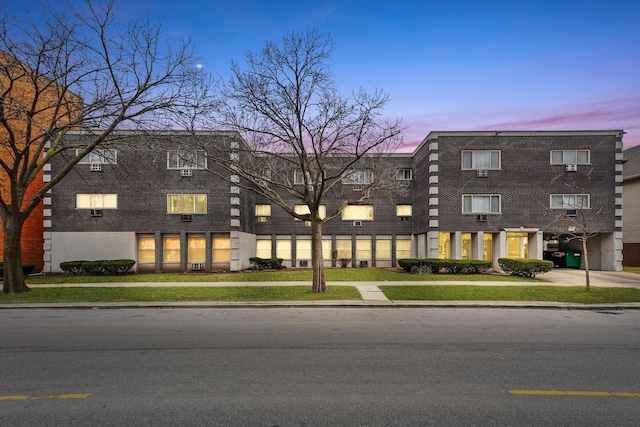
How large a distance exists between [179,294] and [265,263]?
1378 cm

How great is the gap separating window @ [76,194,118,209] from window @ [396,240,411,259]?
855 inches

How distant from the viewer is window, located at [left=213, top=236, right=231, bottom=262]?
92.2ft

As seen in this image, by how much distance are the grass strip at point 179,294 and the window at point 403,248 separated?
1651cm

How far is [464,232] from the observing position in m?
27.1

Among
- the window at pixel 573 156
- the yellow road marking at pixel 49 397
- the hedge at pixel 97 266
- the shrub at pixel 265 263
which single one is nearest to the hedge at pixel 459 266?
the window at pixel 573 156

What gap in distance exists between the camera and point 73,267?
24.7 m

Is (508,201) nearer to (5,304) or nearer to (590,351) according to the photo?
(590,351)

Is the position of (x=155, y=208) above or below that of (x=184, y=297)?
above

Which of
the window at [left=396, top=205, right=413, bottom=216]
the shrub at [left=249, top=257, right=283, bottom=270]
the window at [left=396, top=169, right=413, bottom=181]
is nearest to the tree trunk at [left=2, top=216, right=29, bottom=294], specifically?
the shrub at [left=249, top=257, right=283, bottom=270]

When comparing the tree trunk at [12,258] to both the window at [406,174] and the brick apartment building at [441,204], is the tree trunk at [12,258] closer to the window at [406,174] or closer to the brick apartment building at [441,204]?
the brick apartment building at [441,204]

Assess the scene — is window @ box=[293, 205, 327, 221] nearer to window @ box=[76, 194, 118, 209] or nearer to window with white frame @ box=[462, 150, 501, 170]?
window with white frame @ box=[462, 150, 501, 170]

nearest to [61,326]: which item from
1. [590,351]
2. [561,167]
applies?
[590,351]

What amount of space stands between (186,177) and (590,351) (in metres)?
25.5

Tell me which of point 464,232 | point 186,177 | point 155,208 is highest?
point 186,177
